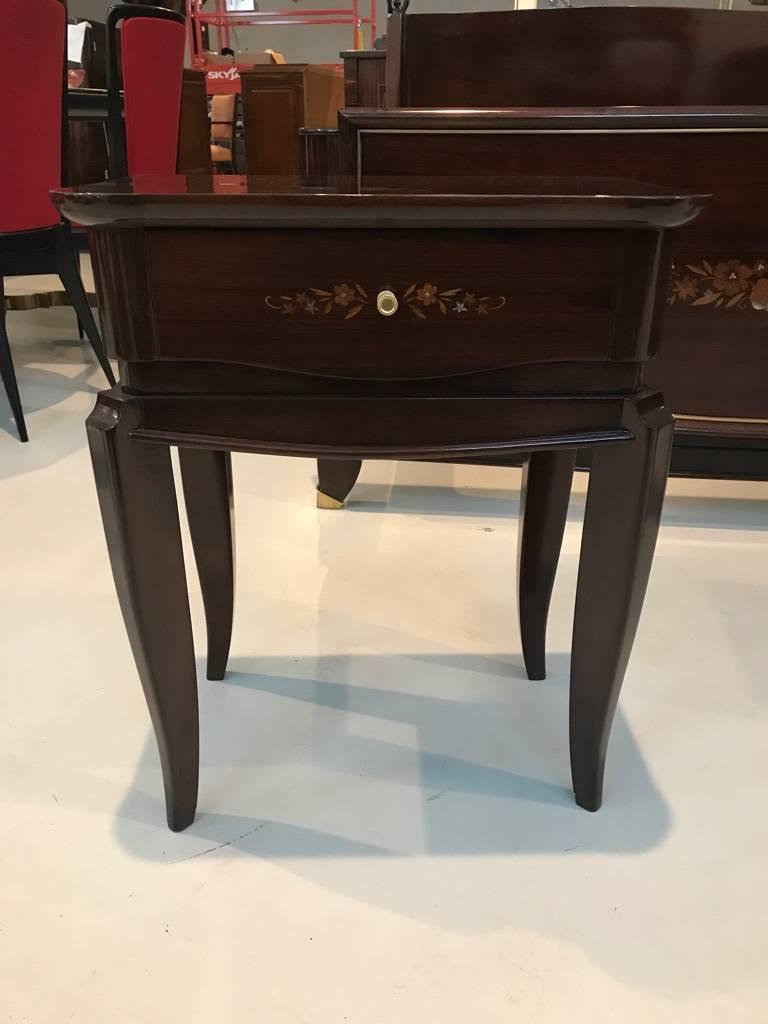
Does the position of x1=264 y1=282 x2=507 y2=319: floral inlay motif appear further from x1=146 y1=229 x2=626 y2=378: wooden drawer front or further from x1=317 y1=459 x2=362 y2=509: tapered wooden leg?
x1=317 y1=459 x2=362 y2=509: tapered wooden leg

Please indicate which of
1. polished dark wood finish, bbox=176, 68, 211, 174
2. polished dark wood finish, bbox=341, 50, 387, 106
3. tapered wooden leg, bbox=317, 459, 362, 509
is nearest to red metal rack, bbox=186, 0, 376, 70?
polished dark wood finish, bbox=176, 68, 211, 174

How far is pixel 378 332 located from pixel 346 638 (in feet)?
2.17

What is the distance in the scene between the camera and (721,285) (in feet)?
4.28

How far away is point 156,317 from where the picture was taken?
2.12 ft

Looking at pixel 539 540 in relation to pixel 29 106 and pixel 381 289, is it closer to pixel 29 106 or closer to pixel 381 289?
pixel 381 289

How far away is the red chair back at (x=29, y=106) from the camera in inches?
70.4

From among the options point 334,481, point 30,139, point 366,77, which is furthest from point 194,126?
point 334,481

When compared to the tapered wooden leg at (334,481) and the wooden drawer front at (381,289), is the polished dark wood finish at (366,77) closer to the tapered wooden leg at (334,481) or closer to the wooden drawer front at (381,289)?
the tapered wooden leg at (334,481)

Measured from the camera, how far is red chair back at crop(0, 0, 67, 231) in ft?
5.87

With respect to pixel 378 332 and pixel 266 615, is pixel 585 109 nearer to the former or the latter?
pixel 378 332

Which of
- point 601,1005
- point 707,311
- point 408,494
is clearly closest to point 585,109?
point 707,311

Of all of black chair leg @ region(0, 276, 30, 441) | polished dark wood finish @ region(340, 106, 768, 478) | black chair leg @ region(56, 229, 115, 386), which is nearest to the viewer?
polished dark wood finish @ region(340, 106, 768, 478)

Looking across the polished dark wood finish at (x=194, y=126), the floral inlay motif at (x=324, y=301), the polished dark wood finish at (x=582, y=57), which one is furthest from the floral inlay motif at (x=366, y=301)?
the polished dark wood finish at (x=194, y=126)

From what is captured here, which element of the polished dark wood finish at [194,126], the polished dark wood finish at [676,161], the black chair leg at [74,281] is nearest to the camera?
the polished dark wood finish at [676,161]
